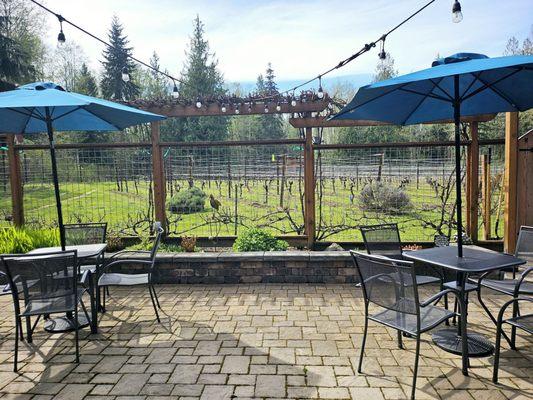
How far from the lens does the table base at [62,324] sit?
3.50m

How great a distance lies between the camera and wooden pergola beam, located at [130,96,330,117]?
218 inches

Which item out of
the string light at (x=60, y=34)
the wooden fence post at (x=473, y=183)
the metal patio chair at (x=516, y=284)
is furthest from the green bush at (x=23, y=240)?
the wooden fence post at (x=473, y=183)

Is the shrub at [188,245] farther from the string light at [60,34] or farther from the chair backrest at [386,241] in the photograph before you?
the string light at [60,34]

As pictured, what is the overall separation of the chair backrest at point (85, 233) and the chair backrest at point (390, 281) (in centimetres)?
317

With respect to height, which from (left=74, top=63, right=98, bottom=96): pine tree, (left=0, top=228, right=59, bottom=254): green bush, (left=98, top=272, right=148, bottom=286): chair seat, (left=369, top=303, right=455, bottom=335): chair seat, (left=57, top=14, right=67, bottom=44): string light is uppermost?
(left=74, top=63, right=98, bottom=96): pine tree

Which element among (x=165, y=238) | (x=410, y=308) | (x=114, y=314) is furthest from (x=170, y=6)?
(x=410, y=308)

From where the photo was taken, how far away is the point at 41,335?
3.53 m

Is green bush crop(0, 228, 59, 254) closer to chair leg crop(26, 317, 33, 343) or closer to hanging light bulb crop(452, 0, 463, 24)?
chair leg crop(26, 317, 33, 343)

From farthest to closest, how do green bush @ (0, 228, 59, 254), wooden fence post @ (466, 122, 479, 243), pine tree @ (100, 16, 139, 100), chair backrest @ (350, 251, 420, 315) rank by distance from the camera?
pine tree @ (100, 16, 139, 100) < wooden fence post @ (466, 122, 479, 243) < green bush @ (0, 228, 59, 254) < chair backrest @ (350, 251, 420, 315)

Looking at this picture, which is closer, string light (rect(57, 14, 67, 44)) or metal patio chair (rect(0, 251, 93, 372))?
metal patio chair (rect(0, 251, 93, 372))

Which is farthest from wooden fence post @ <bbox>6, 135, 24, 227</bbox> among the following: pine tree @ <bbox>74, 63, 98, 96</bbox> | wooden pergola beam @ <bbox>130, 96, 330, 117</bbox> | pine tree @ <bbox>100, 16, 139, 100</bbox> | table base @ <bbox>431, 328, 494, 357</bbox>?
pine tree @ <bbox>100, 16, 139, 100</bbox>

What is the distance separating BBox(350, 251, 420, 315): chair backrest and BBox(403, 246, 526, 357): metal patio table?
1.73 ft

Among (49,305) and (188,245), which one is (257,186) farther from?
(49,305)

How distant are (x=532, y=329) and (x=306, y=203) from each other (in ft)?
11.5
